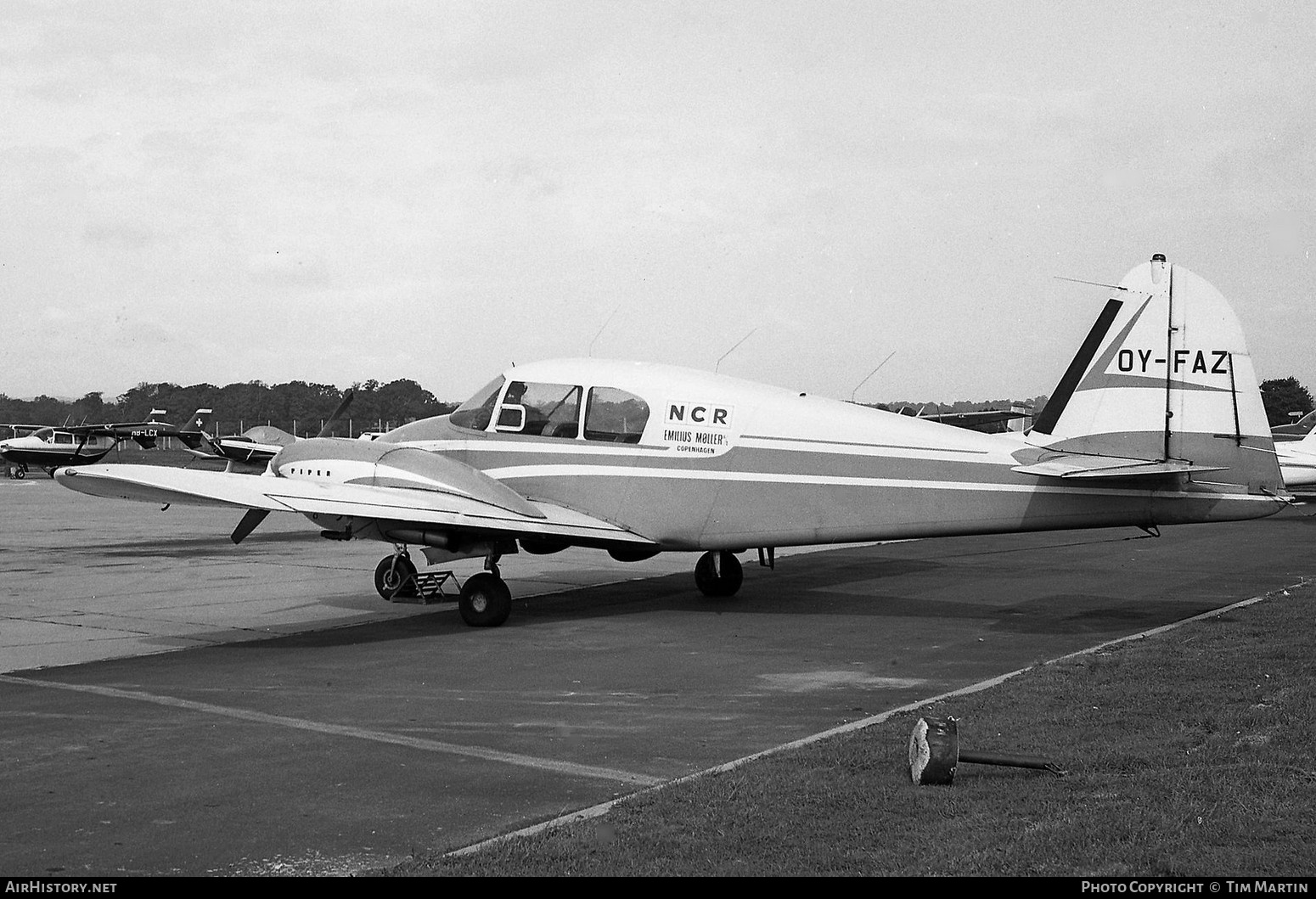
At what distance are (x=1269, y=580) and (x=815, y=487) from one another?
8.43 metres

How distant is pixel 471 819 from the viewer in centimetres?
614

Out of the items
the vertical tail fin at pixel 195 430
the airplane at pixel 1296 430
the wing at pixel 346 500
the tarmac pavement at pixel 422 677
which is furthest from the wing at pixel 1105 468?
the vertical tail fin at pixel 195 430

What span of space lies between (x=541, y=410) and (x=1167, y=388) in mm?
7149

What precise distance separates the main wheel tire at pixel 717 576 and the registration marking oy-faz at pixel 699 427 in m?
2.64

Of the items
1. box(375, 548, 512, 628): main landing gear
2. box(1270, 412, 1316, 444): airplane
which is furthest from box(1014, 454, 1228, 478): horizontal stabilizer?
box(1270, 412, 1316, 444): airplane

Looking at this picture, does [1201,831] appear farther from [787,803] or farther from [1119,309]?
[1119,309]

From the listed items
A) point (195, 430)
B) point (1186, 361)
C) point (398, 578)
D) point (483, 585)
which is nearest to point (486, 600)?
point (483, 585)

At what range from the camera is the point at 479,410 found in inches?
583

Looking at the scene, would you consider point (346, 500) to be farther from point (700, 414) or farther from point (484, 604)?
point (700, 414)

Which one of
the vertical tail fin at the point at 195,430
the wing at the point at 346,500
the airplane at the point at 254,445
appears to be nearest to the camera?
the wing at the point at 346,500

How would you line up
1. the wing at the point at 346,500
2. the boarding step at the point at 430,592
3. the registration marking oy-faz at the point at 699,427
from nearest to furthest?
the wing at the point at 346,500
the registration marking oy-faz at the point at 699,427
the boarding step at the point at 430,592

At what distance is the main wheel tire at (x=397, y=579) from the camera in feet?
45.8

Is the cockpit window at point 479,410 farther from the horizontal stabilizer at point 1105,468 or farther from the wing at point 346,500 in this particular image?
the horizontal stabilizer at point 1105,468
